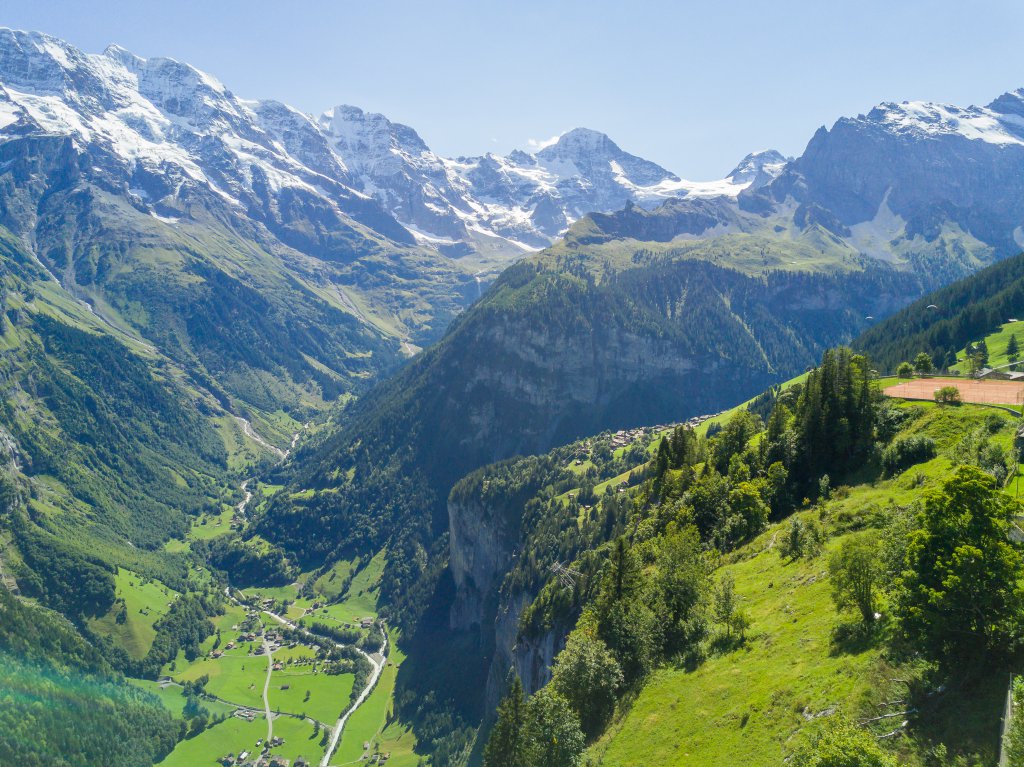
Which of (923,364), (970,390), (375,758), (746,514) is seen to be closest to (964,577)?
(746,514)

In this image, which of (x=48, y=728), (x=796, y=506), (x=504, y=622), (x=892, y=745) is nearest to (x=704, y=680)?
(x=892, y=745)

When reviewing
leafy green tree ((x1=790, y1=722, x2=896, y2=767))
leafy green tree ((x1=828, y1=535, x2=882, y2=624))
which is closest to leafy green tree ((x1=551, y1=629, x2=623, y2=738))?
leafy green tree ((x1=828, y1=535, x2=882, y2=624))

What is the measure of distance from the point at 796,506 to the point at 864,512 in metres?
16.7

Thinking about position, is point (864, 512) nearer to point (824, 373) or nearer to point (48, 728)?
Answer: point (824, 373)

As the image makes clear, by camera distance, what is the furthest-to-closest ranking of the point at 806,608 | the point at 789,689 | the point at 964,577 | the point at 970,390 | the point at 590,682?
the point at 970,390 → the point at 590,682 → the point at 806,608 → the point at 789,689 → the point at 964,577

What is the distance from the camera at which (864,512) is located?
6275 cm

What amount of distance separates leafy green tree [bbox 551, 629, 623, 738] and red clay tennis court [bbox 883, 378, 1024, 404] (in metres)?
55.3

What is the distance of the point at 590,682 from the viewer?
57.7 m

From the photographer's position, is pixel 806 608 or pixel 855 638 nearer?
pixel 855 638

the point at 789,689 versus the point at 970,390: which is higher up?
the point at 970,390

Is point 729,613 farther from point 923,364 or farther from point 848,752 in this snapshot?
point 923,364

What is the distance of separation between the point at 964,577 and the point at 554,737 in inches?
1259

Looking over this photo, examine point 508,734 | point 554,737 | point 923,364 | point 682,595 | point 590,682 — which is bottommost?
point 508,734

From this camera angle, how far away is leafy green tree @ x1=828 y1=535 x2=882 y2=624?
43.6 m
